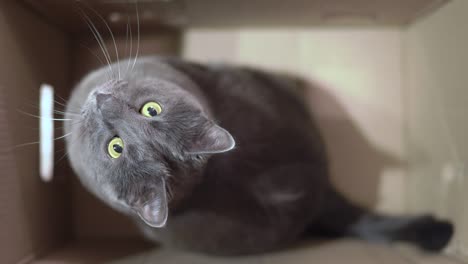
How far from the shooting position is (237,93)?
145cm

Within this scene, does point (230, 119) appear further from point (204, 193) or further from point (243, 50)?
point (243, 50)

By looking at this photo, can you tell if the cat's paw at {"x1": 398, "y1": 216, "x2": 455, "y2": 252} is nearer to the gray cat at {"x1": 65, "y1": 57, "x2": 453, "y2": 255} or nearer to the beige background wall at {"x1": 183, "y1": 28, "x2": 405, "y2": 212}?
the gray cat at {"x1": 65, "y1": 57, "x2": 453, "y2": 255}

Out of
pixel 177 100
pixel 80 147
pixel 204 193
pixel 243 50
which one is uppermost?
pixel 243 50

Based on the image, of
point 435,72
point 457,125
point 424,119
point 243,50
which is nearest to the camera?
point 457,125

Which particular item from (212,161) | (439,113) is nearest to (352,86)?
(439,113)

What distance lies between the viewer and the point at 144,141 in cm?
109

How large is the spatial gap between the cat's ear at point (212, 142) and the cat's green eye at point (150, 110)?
0.13 meters

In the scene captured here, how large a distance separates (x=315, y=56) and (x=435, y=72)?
512 mm

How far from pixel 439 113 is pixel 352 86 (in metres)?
0.41

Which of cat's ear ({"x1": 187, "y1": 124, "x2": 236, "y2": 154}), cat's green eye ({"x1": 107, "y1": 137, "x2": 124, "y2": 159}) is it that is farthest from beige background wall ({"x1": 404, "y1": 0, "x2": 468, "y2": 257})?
cat's green eye ({"x1": 107, "y1": 137, "x2": 124, "y2": 159})

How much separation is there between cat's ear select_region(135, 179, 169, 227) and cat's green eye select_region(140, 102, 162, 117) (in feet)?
0.64

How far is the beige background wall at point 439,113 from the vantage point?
135 cm

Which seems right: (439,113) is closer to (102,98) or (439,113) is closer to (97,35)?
(102,98)

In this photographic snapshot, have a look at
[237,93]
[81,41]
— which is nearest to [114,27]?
[81,41]
